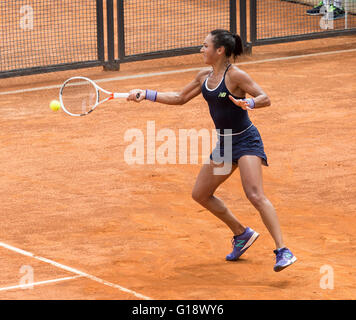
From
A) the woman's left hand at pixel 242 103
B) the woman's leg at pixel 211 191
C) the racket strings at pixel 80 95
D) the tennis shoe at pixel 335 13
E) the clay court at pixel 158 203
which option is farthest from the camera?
the tennis shoe at pixel 335 13

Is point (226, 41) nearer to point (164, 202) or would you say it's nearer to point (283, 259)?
point (283, 259)

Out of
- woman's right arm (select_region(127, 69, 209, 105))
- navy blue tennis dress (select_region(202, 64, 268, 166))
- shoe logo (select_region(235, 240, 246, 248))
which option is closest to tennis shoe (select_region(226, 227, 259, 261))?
shoe logo (select_region(235, 240, 246, 248))

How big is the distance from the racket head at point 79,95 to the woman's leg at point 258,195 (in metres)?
1.82

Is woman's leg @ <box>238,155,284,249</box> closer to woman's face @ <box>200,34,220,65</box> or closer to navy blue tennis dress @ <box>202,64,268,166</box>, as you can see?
navy blue tennis dress @ <box>202,64,268,166</box>

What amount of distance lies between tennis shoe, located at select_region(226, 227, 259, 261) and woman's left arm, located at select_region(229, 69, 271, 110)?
1.31 m

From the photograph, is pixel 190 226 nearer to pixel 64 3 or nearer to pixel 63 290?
pixel 63 290

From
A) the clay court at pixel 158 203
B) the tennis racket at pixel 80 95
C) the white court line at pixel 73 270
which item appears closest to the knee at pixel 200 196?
the clay court at pixel 158 203

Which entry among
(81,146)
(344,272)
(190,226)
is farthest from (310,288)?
(81,146)

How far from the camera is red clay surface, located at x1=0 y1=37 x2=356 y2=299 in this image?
8203mm

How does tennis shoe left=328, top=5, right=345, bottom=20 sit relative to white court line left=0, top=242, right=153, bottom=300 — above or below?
above

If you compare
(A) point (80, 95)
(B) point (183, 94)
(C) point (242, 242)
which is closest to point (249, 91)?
(B) point (183, 94)

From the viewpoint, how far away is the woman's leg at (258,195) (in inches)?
318

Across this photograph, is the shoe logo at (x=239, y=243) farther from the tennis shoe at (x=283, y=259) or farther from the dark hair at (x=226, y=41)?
the dark hair at (x=226, y=41)
